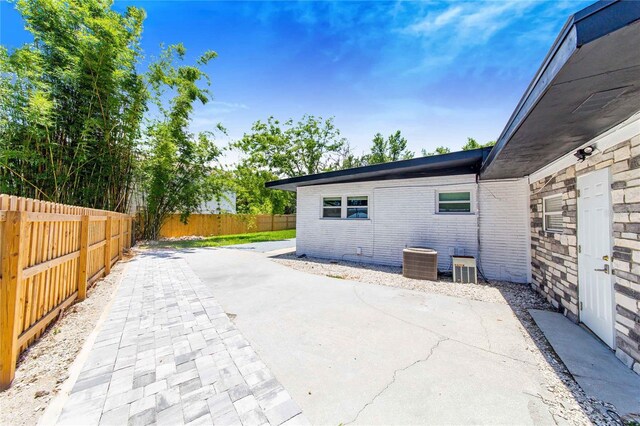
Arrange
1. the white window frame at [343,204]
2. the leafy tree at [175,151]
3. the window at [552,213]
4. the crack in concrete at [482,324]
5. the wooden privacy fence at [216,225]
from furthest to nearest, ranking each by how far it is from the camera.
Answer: the wooden privacy fence at [216,225]
the leafy tree at [175,151]
the white window frame at [343,204]
the window at [552,213]
the crack in concrete at [482,324]

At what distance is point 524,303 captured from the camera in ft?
15.1

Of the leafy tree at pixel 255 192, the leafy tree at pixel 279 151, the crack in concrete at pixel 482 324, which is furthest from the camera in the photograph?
the leafy tree at pixel 279 151

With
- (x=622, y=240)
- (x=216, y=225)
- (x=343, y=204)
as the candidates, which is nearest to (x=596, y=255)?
(x=622, y=240)

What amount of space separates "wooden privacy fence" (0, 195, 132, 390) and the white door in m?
6.07

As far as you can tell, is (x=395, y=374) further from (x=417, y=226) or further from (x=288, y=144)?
(x=288, y=144)

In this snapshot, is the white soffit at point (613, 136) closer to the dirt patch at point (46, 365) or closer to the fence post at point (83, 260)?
the dirt patch at point (46, 365)

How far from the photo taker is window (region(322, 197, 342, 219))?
30.0 feet

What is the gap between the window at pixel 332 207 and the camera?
9137mm

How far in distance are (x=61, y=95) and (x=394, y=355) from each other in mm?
10806

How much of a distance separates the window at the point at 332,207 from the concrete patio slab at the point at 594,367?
6335 millimetres

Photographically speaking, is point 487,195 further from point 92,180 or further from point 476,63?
point 92,180

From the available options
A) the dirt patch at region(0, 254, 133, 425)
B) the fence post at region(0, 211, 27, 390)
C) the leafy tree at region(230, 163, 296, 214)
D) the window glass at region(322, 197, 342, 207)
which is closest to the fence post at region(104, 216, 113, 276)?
the dirt patch at region(0, 254, 133, 425)

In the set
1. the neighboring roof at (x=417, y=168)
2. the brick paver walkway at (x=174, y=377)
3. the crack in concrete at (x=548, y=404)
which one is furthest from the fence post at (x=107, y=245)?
the crack in concrete at (x=548, y=404)

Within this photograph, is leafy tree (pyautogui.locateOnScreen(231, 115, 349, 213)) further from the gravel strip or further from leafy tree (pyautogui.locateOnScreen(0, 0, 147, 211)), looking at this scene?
the gravel strip
